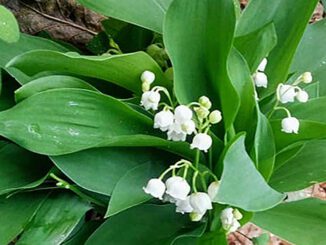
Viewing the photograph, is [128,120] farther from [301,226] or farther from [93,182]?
[301,226]

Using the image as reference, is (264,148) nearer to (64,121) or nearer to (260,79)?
(260,79)

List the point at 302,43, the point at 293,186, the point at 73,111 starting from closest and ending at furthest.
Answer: the point at 73,111 < the point at 293,186 < the point at 302,43

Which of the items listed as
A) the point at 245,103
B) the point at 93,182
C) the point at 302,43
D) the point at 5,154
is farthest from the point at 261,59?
the point at 5,154

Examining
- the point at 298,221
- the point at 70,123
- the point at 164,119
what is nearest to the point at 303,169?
the point at 298,221

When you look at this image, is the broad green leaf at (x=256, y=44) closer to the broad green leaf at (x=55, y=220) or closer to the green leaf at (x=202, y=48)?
the green leaf at (x=202, y=48)

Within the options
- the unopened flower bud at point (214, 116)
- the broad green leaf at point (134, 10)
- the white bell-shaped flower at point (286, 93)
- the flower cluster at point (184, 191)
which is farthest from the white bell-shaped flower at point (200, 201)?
the broad green leaf at point (134, 10)

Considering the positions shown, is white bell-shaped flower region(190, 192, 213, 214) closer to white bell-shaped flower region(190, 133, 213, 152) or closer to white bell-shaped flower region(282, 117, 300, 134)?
white bell-shaped flower region(190, 133, 213, 152)
